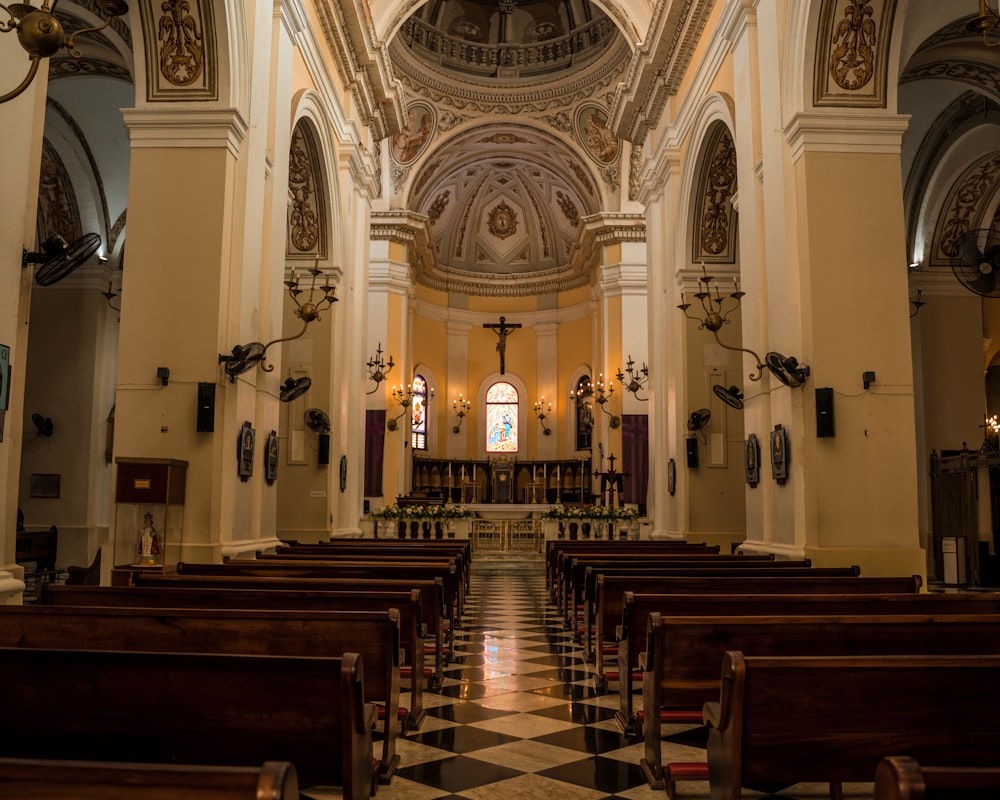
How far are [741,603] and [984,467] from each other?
35.0 feet

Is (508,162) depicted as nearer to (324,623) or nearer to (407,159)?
(407,159)

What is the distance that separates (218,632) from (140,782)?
7.59 feet

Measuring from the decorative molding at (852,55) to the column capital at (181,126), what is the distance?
572cm

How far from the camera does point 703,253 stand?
46.3 ft

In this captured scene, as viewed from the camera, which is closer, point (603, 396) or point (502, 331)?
point (603, 396)

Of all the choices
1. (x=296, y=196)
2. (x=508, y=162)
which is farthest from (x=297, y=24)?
(x=508, y=162)

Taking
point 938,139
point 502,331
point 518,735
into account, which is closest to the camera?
point 518,735

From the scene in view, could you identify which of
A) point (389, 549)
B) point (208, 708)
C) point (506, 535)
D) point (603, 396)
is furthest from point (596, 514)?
point (208, 708)

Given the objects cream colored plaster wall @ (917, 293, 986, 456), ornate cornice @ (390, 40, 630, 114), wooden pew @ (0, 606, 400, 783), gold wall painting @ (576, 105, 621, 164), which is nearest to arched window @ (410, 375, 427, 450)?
ornate cornice @ (390, 40, 630, 114)

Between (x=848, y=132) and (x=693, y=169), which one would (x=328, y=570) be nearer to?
(x=848, y=132)

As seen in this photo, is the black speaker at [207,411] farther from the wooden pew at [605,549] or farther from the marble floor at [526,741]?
the wooden pew at [605,549]

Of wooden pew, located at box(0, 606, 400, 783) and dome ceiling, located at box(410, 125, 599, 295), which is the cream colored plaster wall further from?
wooden pew, located at box(0, 606, 400, 783)

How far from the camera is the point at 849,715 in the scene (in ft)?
9.35

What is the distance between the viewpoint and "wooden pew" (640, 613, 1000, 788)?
150 inches
